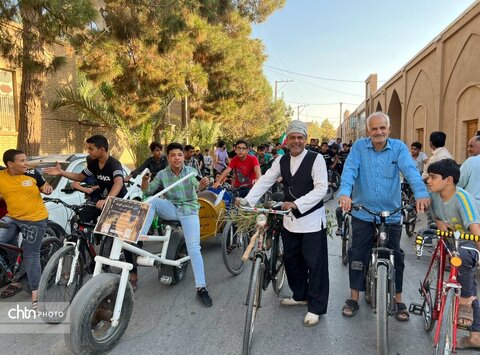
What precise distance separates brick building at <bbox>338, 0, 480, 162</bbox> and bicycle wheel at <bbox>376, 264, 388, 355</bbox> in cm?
919

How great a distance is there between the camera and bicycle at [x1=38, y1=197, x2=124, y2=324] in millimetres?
3561

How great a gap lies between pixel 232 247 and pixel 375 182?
232cm

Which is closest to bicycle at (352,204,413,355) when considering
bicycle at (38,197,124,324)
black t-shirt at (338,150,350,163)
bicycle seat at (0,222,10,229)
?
bicycle at (38,197,124,324)

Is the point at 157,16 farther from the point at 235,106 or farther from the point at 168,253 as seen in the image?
the point at 235,106

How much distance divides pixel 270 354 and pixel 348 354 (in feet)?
2.15

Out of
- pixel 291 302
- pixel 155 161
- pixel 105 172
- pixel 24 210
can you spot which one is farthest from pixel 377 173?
pixel 155 161

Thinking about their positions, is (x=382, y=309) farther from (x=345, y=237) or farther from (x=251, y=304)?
(x=345, y=237)

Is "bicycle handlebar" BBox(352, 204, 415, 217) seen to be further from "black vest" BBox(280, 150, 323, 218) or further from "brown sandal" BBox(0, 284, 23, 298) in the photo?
"brown sandal" BBox(0, 284, 23, 298)

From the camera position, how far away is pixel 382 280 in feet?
9.96

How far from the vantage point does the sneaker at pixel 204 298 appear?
13.6 feet

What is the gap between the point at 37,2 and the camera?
531 centimetres

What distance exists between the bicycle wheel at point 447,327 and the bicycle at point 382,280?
392 millimetres

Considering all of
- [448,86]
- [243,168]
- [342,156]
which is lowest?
[243,168]

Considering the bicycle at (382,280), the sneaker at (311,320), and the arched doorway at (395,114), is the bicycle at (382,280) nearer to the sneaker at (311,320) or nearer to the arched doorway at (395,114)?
the sneaker at (311,320)
